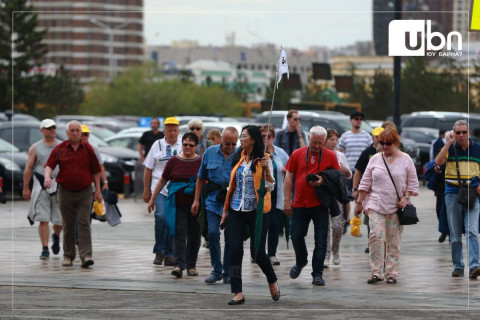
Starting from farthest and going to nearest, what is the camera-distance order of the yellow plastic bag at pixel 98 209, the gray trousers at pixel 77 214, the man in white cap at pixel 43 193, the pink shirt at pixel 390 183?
1. the yellow plastic bag at pixel 98 209
2. the man in white cap at pixel 43 193
3. the gray trousers at pixel 77 214
4. the pink shirt at pixel 390 183

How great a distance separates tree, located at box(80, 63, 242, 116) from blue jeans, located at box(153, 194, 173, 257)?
89.2 meters

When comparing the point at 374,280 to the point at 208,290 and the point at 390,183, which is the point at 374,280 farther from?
the point at 208,290

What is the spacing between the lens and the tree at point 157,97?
10644 cm

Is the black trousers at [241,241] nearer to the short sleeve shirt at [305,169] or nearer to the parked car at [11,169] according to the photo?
the short sleeve shirt at [305,169]

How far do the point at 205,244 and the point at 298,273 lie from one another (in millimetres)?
4222

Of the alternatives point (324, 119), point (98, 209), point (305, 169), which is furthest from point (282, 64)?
point (324, 119)

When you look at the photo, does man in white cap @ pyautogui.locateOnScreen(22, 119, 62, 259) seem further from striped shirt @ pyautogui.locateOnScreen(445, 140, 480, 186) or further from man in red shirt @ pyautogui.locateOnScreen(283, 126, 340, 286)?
striped shirt @ pyautogui.locateOnScreen(445, 140, 480, 186)

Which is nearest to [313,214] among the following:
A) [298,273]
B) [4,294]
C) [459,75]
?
[298,273]

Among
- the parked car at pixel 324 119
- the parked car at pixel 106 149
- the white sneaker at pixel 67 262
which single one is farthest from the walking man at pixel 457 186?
the parked car at pixel 106 149

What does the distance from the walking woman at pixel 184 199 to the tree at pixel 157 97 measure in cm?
9030

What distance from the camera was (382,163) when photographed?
12531 mm

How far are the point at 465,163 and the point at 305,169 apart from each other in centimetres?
182

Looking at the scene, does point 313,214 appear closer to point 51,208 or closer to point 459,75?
point 459,75

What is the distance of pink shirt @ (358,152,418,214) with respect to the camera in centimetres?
1245
